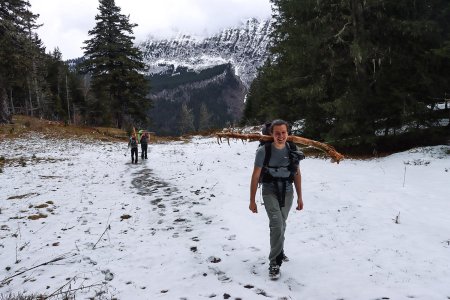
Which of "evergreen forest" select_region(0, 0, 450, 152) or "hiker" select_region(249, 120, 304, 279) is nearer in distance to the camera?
"hiker" select_region(249, 120, 304, 279)

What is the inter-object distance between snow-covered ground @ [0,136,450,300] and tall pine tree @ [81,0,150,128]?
27300 mm

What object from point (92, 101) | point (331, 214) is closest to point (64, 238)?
point (331, 214)


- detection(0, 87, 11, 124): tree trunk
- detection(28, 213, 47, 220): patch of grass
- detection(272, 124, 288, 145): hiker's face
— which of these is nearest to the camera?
detection(272, 124, 288, 145): hiker's face

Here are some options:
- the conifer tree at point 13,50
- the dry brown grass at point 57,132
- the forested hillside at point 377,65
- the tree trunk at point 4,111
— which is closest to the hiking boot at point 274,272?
the forested hillside at point 377,65

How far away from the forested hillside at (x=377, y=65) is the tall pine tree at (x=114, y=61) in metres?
26.6

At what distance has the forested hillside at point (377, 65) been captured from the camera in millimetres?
15539

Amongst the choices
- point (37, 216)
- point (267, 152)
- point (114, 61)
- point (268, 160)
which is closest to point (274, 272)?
point (268, 160)

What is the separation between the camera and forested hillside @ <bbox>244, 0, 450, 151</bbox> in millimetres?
15539

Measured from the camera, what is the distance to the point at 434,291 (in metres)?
4.98

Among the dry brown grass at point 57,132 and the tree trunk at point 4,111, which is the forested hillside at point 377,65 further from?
the tree trunk at point 4,111

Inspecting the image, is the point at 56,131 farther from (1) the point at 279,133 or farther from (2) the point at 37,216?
(1) the point at 279,133

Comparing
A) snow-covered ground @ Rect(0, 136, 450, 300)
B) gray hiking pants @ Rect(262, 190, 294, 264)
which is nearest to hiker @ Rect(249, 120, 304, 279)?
gray hiking pants @ Rect(262, 190, 294, 264)

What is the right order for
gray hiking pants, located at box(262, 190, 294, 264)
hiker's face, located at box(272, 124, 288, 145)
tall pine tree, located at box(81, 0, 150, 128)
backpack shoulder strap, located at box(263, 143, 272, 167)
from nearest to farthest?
hiker's face, located at box(272, 124, 288, 145) → backpack shoulder strap, located at box(263, 143, 272, 167) → gray hiking pants, located at box(262, 190, 294, 264) → tall pine tree, located at box(81, 0, 150, 128)

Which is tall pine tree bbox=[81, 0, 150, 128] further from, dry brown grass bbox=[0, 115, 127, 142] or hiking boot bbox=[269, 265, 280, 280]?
hiking boot bbox=[269, 265, 280, 280]
